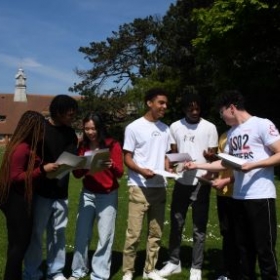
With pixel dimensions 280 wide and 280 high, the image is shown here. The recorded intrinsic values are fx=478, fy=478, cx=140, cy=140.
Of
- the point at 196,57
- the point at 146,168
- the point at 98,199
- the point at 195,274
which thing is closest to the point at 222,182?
the point at 146,168

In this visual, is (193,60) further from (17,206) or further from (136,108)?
(17,206)

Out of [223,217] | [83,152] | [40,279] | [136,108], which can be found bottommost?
[40,279]

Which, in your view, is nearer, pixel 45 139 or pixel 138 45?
pixel 45 139

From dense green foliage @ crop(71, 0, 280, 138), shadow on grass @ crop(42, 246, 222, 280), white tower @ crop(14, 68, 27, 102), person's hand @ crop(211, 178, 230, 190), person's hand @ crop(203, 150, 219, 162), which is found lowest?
shadow on grass @ crop(42, 246, 222, 280)

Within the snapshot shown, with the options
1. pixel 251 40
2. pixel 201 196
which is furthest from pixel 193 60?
pixel 201 196

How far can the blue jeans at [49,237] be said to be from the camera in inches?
222

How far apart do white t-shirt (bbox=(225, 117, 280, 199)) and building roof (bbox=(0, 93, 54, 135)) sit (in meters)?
78.8

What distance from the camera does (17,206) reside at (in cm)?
509

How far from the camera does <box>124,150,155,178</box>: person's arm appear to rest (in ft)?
19.1

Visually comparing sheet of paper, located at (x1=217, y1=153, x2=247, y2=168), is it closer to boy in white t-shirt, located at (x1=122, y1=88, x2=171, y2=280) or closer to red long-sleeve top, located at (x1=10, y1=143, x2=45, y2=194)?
boy in white t-shirt, located at (x1=122, y1=88, x2=171, y2=280)

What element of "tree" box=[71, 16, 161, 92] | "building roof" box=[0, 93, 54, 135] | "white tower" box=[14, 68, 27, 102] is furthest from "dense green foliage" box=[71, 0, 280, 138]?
"white tower" box=[14, 68, 27, 102]

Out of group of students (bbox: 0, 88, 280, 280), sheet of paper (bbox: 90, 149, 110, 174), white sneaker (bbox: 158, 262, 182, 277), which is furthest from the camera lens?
white sneaker (bbox: 158, 262, 182, 277)

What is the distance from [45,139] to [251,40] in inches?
860

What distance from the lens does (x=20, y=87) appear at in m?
102
